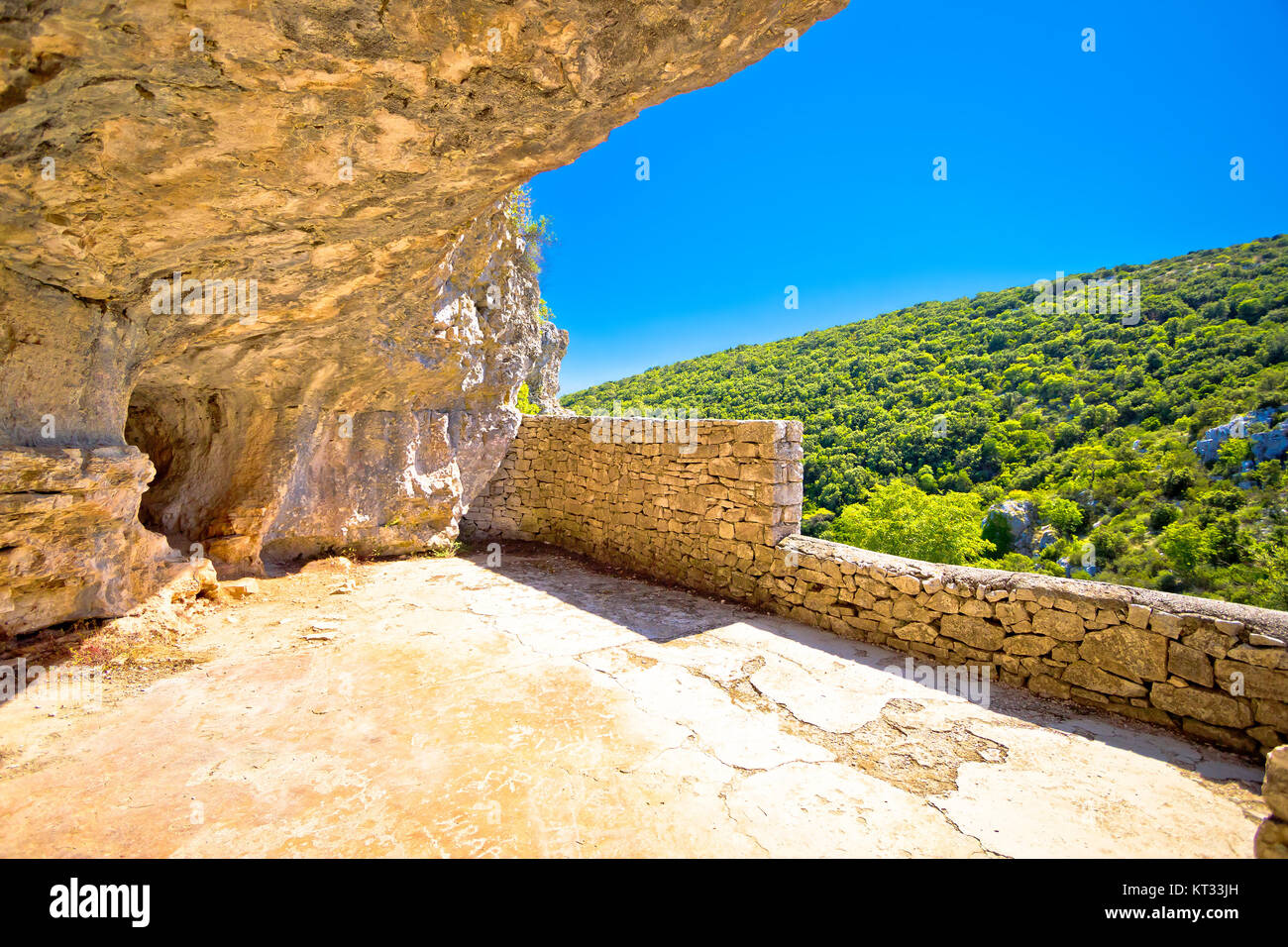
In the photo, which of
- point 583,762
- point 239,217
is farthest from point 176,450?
point 583,762

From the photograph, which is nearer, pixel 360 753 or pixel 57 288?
pixel 360 753

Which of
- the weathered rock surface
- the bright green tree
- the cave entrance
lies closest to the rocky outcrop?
the bright green tree

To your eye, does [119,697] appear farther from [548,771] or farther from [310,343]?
[310,343]

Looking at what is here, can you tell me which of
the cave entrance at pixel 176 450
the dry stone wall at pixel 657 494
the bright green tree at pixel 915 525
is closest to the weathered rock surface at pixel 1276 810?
the dry stone wall at pixel 657 494

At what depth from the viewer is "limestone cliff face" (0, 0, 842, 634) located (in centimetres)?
201

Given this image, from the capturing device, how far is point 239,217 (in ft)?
9.83

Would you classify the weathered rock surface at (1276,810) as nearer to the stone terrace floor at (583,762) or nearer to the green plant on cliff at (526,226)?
the stone terrace floor at (583,762)

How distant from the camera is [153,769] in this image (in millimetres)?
2625

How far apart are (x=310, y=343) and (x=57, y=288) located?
6.19 feet

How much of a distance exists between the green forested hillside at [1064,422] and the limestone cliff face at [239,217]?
25.3 ft

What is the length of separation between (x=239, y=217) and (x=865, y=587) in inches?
196

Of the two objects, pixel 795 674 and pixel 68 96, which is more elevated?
pixel 68 96

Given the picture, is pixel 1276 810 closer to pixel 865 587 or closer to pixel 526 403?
pixel 865 587
